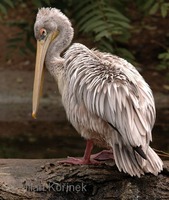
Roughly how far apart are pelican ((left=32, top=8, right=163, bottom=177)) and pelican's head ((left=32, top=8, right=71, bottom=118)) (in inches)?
11.6

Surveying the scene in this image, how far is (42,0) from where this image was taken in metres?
9.15

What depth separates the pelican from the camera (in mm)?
5977

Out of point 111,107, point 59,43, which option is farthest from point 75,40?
point 111,107

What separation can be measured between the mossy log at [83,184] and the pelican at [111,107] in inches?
6.7

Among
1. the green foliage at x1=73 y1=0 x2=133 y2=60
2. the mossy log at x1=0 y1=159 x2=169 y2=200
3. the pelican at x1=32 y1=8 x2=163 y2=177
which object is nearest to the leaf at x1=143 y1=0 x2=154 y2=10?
the green foliage at x1=73 y1=0 x2=133 y2=60

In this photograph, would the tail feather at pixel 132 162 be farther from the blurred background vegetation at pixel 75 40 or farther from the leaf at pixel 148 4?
the leaf at pixel 148 4

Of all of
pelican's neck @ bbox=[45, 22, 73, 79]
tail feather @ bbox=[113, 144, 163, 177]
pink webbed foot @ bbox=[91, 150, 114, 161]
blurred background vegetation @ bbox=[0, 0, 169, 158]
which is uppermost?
pelican's neck @ bbox=[45, 22, 73, 79]

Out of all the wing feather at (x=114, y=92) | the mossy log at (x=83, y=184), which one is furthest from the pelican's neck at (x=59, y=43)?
the mossy log at (x=83, y=184)

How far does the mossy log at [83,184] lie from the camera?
20.3ft

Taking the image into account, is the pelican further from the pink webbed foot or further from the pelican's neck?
the pelican's neck

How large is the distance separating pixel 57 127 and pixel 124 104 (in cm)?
391

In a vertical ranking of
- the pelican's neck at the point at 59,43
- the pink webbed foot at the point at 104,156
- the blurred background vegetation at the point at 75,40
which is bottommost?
the blurred background vegetation at the point at 75,40

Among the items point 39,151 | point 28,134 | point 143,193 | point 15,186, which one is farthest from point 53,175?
point 28,134

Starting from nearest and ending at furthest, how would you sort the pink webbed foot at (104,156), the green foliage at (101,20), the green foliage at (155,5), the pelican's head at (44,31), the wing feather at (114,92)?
the wing feather at (114,92) → the pink webbed foot at (104,156) → the pelican's head at (44,31) → the green foliage at (101,20) → the green foliage at (155,5)
